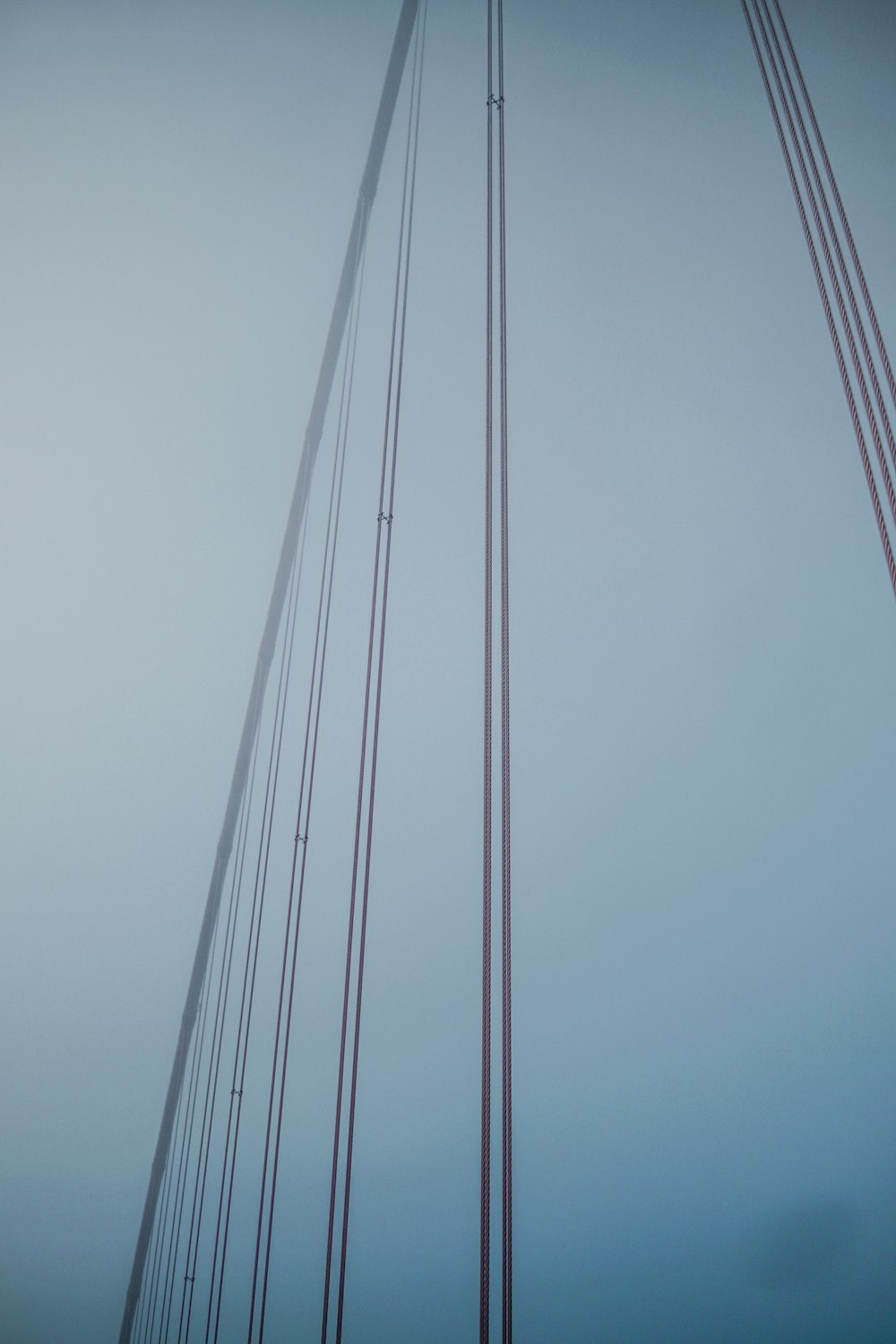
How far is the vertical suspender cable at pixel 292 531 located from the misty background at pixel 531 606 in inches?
4.7

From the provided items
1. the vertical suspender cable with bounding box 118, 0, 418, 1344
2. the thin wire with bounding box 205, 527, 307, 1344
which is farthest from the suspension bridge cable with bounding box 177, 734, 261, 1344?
the thin wire with bounding box 205, 527, 307, 1344

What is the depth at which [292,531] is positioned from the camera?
15.6 ft

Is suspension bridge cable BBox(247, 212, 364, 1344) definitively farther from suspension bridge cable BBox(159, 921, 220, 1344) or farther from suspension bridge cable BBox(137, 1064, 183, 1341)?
suspension bridge cable BBox(137, 1064, 183, 1341)

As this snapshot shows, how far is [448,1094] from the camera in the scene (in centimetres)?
584

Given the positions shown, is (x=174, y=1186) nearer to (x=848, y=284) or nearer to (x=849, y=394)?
(x=849, y=394)

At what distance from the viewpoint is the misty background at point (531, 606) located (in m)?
4.08

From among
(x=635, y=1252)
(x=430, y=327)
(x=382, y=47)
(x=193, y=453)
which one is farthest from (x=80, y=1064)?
(x=382, y=47)

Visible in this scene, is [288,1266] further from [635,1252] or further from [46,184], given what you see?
[46,184]

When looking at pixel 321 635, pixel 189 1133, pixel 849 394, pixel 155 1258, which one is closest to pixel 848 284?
pixel 849 394

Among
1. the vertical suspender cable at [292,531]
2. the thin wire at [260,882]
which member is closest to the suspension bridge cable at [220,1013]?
the vertical suspender cable at [292,531]

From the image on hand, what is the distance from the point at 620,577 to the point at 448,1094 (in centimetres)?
391

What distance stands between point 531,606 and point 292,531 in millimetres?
1473

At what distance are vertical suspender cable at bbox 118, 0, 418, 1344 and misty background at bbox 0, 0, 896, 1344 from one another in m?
0.12

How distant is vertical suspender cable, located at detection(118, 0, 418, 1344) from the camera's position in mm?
4070
